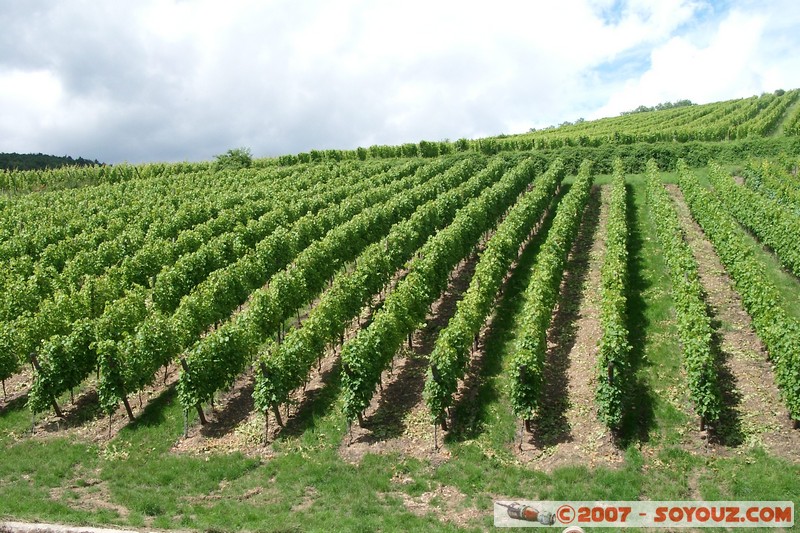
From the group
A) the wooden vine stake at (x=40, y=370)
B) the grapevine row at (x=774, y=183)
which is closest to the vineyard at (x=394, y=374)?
the wooden vine stake at (x=40, y=370)

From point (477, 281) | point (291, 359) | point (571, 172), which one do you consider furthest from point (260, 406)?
Answer: point (571, 172)

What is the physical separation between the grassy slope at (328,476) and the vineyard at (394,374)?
0.06m

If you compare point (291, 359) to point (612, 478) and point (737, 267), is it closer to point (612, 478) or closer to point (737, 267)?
point (612, 478)

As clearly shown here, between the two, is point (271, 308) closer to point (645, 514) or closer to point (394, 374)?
point (394, 374)

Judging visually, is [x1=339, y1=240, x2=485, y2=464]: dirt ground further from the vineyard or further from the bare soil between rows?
the bare soil between rows

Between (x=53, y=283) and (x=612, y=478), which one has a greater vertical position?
(x=53, y=283)

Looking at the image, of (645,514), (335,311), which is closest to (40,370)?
(335,311)

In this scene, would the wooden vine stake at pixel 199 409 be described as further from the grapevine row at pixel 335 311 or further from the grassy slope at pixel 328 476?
the grapevine row at pixel 335 311

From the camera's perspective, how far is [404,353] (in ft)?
74.2

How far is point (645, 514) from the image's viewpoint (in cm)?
1426

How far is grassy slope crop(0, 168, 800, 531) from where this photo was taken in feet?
47.9

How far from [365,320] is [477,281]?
16.6 ft

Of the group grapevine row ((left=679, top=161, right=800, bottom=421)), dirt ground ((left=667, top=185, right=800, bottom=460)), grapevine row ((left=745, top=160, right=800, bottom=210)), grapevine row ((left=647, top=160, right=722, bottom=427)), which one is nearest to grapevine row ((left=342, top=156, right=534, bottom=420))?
grapevine row ((left=647, top=160, right=722, bottom=427))

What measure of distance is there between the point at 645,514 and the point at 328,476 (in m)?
7.94
